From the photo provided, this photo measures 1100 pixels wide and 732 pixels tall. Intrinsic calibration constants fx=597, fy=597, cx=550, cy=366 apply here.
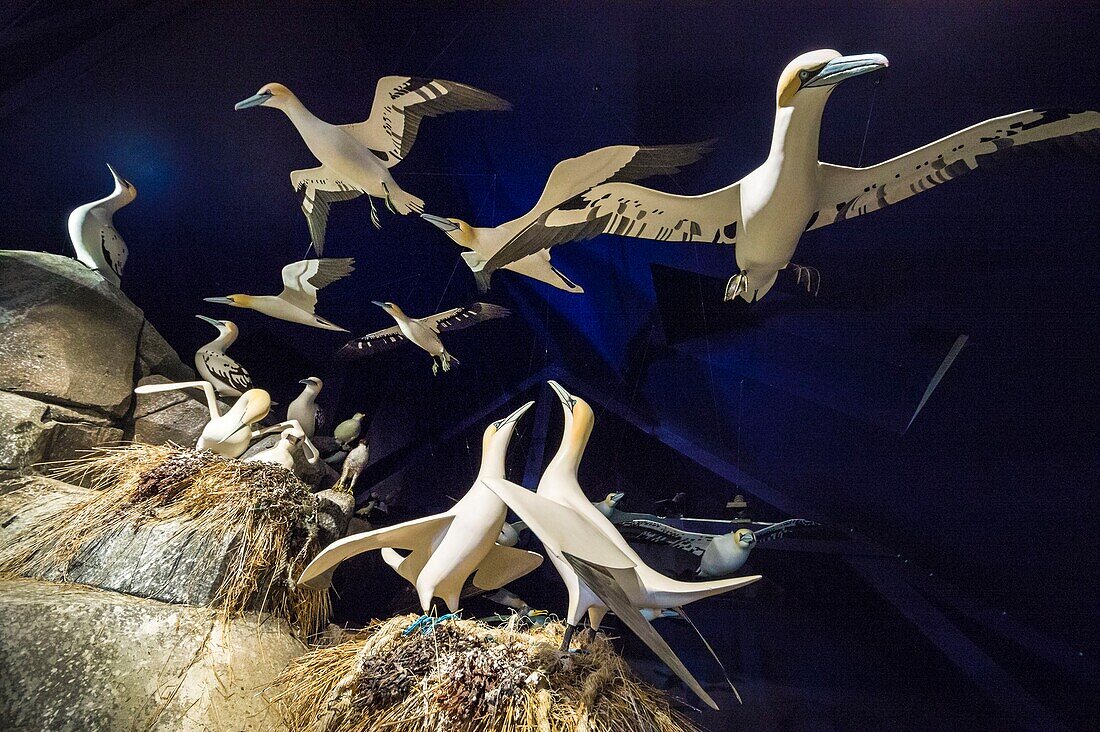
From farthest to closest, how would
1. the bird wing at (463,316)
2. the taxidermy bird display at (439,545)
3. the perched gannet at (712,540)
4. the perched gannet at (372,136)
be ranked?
the bird wing at (463,316), the perched gannet at (372,136), the perched gannet at (712,540), the taxidermy bird display at (439,545)

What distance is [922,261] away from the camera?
1.95m

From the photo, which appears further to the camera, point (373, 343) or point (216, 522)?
point (373, 343)

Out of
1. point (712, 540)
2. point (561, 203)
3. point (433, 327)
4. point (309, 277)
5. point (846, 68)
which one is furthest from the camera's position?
point (309, 277)

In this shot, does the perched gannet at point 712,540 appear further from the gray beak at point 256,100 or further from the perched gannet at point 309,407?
the gray beak at point 256,100

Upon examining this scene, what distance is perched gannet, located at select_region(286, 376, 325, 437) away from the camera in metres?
2.49

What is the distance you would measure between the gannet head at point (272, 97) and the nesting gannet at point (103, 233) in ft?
2.32

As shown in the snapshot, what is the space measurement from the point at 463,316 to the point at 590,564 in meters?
1.34

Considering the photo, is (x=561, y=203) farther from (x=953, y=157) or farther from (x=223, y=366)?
(x=223, y=366)

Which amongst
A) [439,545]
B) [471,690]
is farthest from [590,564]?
[439,545]

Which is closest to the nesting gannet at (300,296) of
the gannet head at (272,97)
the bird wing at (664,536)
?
the gannet head at (272,97)

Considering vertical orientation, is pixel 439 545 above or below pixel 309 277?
below

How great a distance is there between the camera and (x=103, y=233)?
98.7 inches

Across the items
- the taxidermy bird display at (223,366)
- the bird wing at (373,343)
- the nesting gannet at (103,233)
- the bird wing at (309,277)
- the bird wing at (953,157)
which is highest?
the bird wing at (953,157)

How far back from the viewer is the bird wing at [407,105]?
2162mm
